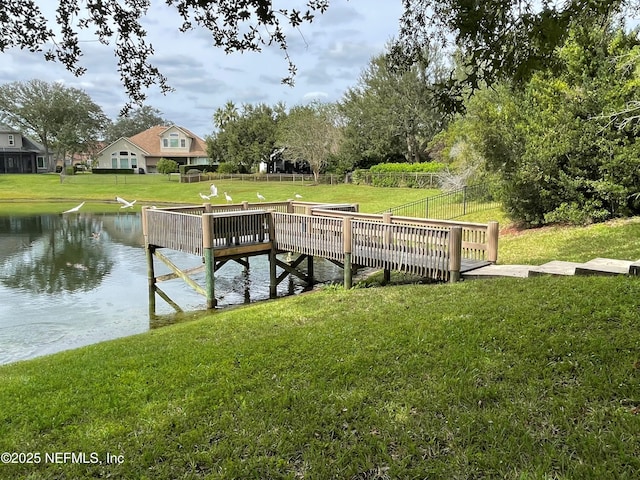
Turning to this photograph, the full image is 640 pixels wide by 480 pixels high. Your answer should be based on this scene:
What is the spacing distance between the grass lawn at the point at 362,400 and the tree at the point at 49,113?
6901cm

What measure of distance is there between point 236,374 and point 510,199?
1419 cm

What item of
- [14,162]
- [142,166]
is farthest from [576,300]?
[14,162]

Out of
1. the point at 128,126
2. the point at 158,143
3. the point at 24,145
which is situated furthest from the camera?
the point at 128,126

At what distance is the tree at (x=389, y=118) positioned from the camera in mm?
44156

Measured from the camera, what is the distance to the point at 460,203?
981 inches

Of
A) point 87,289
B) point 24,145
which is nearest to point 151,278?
point 87,289

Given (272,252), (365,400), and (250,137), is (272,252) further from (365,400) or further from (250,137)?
(250,137)

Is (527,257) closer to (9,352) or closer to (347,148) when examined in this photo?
(9,352)

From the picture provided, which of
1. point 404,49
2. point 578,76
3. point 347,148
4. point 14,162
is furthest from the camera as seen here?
point 14,162

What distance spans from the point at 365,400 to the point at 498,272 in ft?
20.1

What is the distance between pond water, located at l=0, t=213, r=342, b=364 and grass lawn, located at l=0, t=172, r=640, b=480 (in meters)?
4.55

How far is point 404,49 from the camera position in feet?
24.8

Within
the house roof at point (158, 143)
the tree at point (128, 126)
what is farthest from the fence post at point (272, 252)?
the tree at point (128, 126)

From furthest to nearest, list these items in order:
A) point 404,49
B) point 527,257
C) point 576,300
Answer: point 527,257 < point 404,49 < point 576,300
